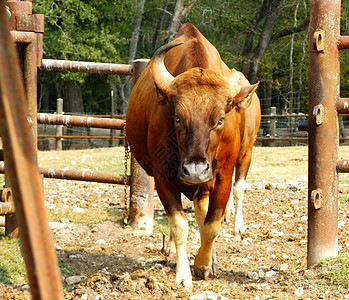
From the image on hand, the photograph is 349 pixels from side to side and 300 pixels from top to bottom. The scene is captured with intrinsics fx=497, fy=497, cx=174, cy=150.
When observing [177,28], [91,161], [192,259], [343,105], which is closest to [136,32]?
[177,28]

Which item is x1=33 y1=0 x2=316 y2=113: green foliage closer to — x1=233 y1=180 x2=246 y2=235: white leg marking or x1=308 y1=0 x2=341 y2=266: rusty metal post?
x1=233 y1=180 x2=246 y2=235: white leg marking

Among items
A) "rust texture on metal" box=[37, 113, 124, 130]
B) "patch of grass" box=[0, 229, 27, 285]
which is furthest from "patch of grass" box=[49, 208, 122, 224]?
"patch of grass" box=[0, 229, 27, 285]

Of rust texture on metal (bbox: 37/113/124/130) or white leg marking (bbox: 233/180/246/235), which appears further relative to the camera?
white leg marking (bbox: 233/180/246/235)

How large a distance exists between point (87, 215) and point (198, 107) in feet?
9.52

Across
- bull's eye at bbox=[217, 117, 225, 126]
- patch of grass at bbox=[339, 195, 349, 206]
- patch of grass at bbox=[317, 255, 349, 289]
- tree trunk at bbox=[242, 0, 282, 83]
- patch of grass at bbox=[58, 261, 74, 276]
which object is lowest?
patch of grass at bbox=[58, 261, 74, 276]

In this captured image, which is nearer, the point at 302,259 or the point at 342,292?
the point at 342,292

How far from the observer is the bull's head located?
318 cm

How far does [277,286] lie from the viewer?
3.54 metres

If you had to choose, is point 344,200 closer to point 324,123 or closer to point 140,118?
point 324,123

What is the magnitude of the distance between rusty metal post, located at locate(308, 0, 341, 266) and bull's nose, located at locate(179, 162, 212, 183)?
0.95 meters

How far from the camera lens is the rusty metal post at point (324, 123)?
11.8ft

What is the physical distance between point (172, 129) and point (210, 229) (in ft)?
2.68

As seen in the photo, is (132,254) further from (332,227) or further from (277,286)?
(332,227)

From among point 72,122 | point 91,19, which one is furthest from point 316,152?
point 91,19
